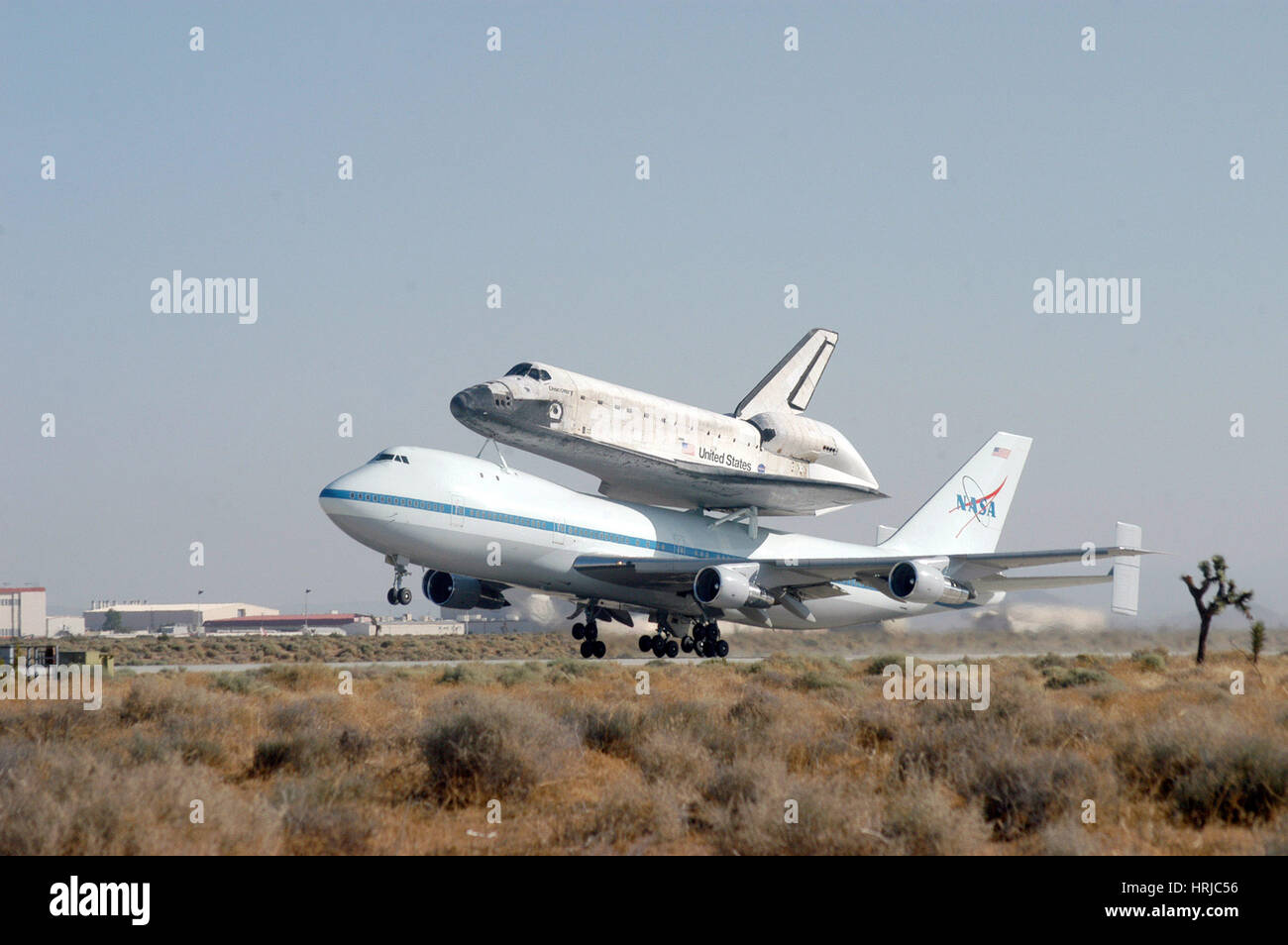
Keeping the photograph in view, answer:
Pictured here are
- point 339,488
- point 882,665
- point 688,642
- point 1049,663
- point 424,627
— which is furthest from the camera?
point 424,627

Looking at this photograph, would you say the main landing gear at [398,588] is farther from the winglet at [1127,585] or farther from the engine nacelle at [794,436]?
the winglet at [1127,585]

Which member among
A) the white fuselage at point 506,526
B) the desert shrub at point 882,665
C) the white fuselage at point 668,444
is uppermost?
the white fuselage at point 668,444

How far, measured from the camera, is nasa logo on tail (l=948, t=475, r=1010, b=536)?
1894 inches

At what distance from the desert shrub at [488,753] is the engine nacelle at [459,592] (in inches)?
930

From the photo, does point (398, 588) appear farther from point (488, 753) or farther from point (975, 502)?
point (975, 502)

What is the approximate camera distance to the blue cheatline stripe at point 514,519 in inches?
1251

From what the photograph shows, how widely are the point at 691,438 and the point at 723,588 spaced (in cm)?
A: 619

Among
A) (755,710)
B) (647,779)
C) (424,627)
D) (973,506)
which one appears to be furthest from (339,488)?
(424,627)

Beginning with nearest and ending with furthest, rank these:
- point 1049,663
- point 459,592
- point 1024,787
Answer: point 1024,787, point 459,592, point 1049,663

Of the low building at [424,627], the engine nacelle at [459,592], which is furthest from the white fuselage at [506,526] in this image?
the low building at [424,627]

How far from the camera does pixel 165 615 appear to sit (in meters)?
160

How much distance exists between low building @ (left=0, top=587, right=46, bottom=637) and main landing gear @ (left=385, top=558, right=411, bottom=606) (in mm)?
105832
